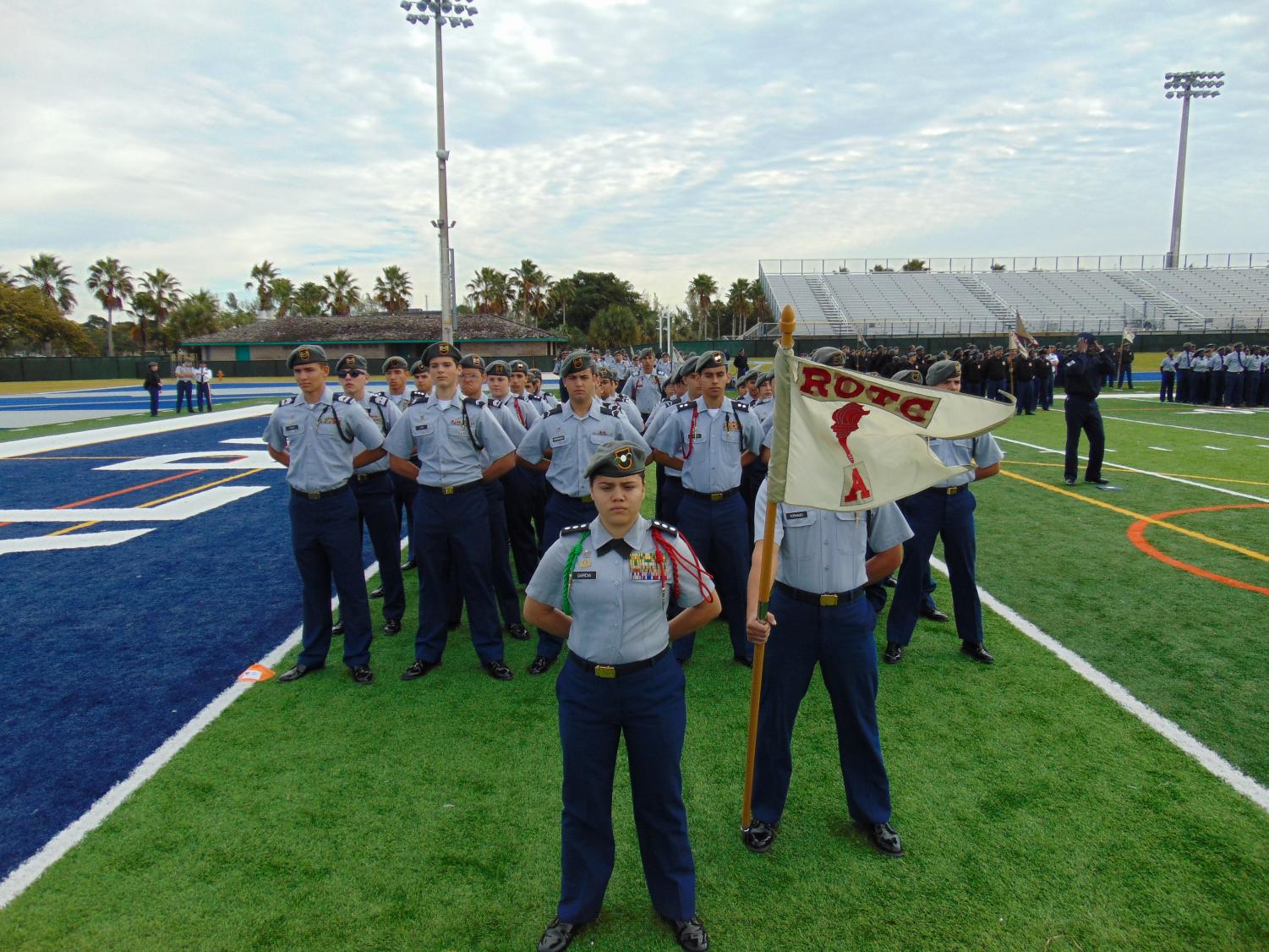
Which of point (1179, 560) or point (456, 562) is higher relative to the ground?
point (456, 562)

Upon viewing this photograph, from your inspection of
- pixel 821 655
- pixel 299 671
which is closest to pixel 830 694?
pixel 821 655

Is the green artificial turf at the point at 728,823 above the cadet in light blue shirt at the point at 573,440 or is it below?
below

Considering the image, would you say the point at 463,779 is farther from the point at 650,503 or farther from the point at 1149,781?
the point at 650,503

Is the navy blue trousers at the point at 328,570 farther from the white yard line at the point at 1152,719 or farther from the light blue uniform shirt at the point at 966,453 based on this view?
the white yard line at the point at 1152,719

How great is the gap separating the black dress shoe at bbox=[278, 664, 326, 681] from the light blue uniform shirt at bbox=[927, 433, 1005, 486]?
4.78m

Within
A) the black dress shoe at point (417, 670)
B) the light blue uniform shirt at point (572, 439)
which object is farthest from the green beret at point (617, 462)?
the black dress shoe at point (417, 670)

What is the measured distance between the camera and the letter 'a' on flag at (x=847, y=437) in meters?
2.99

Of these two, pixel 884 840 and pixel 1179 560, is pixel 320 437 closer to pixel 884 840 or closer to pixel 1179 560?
pixel 884 840

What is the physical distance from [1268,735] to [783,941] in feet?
11.3

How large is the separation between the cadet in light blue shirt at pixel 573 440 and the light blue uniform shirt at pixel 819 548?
2.33 metres

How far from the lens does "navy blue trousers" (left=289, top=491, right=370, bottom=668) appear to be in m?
5.22

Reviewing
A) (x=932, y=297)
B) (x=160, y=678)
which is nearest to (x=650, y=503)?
(x=160, y=678)

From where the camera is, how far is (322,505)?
17.1 feet

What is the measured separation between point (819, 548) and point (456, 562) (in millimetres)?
3071
